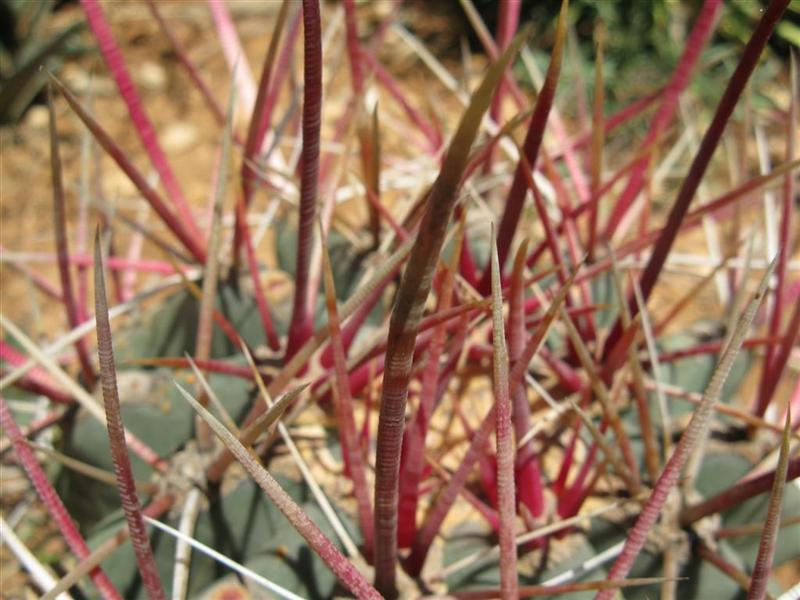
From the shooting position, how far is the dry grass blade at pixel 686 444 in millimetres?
541

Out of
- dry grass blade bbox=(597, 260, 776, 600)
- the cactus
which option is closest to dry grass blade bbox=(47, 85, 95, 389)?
the cactus

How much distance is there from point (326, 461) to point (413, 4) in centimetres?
178

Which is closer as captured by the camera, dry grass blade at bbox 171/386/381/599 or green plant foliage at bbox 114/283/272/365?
dry grass blade at bbox 171/386/381/599

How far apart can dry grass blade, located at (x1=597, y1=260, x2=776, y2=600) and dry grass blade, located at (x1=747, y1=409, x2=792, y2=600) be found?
0.05 m

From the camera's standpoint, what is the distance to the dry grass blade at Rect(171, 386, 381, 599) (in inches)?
18.3

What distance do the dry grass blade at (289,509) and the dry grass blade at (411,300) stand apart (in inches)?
2.0

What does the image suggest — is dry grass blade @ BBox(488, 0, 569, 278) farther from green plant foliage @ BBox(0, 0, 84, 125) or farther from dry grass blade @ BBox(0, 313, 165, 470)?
green plant foliage @ BBox(0, 0, 84, 125)

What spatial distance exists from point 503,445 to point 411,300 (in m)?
0.16

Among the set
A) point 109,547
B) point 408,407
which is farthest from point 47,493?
point 408,407

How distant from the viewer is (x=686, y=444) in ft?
1.82

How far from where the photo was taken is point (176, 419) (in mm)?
762

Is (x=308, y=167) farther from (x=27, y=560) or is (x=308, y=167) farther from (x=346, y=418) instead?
(x=27, y=560)

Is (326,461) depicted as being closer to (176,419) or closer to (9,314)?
(176,419)

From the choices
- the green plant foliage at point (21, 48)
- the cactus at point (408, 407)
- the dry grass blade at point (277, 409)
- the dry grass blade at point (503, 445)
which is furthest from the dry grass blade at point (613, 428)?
the green plant foliage at point (21, 48)
